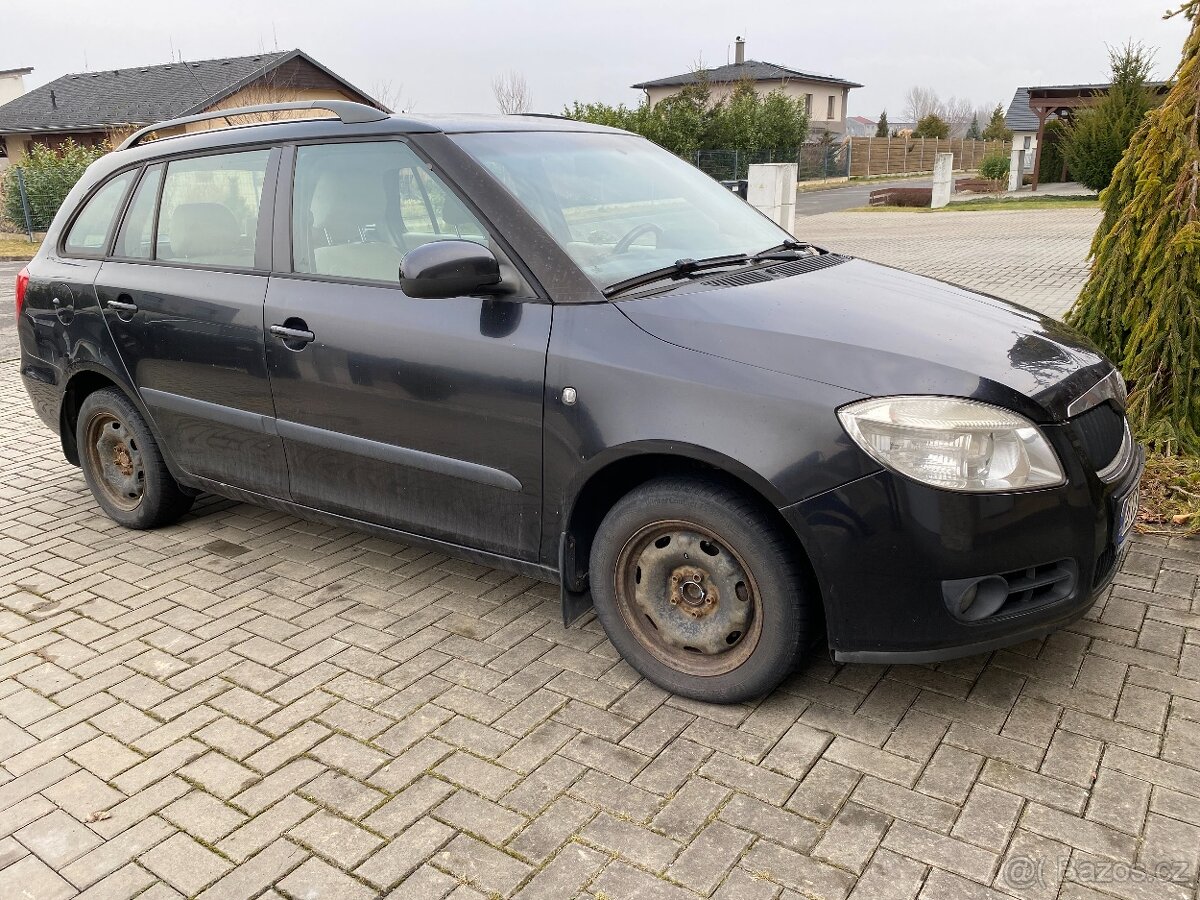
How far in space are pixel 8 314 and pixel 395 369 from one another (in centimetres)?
1226

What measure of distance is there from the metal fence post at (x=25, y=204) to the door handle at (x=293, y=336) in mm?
24970

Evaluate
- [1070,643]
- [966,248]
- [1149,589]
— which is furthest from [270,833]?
[966,248]

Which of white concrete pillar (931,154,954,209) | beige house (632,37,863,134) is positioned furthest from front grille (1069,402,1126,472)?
beige house (632,37,863,134)

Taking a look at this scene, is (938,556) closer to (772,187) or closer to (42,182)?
(772,187)

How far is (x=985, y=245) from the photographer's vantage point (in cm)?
1727

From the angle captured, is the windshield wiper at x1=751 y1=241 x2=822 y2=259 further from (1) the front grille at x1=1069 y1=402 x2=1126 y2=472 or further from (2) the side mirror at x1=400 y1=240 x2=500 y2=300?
(1) the front grille at x1=1069 y1=402 x2=1126 y2=472

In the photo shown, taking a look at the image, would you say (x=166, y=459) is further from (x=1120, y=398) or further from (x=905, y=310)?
(x=1120, y=398)

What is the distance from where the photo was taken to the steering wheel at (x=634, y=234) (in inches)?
135

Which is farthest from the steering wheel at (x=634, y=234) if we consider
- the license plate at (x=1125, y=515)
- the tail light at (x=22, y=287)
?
the tail light at (x=22, y=287)

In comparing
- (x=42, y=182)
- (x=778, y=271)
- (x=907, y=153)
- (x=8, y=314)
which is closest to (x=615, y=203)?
(x=778, y=271)

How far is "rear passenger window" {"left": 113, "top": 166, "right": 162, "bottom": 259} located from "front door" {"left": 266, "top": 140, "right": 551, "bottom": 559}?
956 mm

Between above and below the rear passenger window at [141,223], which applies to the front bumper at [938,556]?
below

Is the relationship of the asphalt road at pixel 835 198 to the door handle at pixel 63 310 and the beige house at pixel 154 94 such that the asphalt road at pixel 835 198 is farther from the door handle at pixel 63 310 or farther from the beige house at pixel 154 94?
the door handle at pixel 63 310

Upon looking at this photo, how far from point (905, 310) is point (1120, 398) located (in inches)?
32.0
